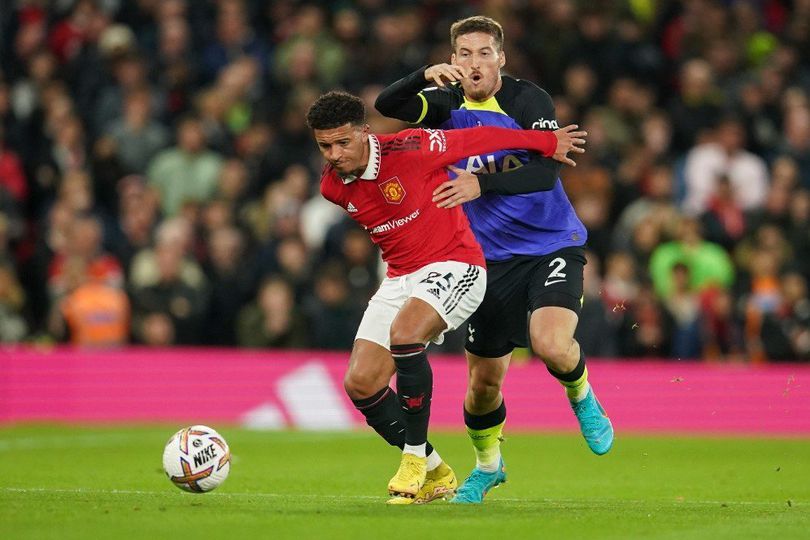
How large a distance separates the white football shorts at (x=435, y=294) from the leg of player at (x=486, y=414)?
2.09 feet

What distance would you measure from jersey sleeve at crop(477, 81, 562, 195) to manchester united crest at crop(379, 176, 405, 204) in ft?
1.51

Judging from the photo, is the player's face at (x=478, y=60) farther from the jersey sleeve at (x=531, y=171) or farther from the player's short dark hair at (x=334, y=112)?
the player's short dark hair at (x=334, y=112)

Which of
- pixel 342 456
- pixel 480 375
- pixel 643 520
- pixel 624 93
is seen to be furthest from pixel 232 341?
pixel 643 520

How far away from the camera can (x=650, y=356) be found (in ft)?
53.5

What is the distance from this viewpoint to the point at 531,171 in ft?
29.2

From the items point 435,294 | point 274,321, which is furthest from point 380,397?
point 274,321

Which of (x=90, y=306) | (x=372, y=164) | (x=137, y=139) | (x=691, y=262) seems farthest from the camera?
(x=137, y=139)

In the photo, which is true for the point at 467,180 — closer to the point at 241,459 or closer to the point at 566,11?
the point at 241,459

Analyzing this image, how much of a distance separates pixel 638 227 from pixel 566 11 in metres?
3.58

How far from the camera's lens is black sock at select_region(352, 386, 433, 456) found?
8930mm

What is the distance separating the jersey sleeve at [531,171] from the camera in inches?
347

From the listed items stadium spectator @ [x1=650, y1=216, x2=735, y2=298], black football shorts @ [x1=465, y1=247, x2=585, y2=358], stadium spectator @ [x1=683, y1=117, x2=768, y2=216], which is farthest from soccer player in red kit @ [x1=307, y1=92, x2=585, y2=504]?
stadium spectator @ [x1=683, y1=117, x2=768, y2=216]

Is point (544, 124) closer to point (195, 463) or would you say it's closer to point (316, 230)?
point (195, 463)

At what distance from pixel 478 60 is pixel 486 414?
2.18 meters
